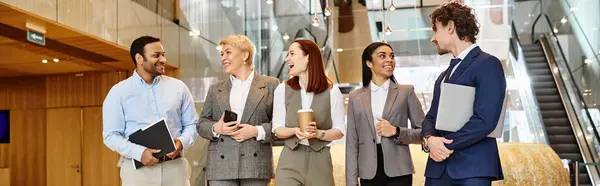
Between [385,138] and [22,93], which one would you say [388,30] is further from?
[385,138]

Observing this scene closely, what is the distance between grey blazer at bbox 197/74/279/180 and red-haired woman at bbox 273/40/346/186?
0.15 metres

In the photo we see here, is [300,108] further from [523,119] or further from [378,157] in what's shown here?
[523,119]

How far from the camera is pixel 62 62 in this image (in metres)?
9.08

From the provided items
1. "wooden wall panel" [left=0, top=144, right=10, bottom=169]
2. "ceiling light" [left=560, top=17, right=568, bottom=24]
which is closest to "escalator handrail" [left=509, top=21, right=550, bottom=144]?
"ceiling light" [left=560, top=17, right=568, bottom=24]

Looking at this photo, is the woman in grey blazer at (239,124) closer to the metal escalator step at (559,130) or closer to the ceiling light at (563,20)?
the metal escalator step at (559,130)

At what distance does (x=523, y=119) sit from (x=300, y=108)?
7.86 metres

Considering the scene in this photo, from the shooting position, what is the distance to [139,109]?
3590mm

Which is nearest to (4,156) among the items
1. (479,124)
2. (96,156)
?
(96,156)

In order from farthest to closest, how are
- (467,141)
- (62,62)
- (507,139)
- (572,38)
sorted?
(572,38)
(507,139)
(62,62)
(467,141)

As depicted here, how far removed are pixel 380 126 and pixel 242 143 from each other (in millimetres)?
762

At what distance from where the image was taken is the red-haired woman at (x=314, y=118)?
3.24 meters

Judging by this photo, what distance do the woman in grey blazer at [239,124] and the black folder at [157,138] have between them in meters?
0.22

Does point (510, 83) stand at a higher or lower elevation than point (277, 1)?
lower

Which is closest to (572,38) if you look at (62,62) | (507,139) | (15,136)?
(507,139)
